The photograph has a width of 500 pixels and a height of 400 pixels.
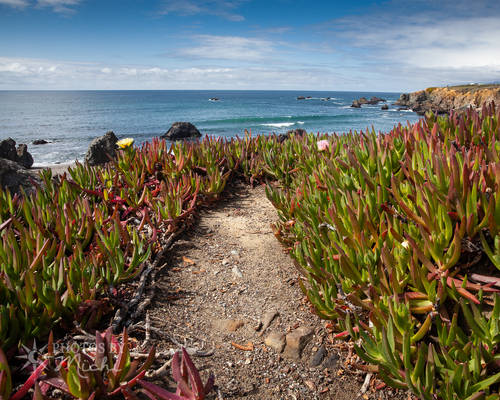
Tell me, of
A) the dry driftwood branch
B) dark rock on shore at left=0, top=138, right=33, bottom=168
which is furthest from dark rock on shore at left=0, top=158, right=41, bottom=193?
dark rock on shore at left=0, top=138, right=33, bottom=168

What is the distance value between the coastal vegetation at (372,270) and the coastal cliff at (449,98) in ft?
111

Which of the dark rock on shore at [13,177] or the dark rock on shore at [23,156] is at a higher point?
the dark rock on shore at [13,177]

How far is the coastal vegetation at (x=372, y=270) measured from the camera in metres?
1.55

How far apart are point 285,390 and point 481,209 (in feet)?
4.90

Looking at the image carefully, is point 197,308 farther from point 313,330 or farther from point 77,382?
point 77,382

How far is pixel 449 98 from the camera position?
139 ft

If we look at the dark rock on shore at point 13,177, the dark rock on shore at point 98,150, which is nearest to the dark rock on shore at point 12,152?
the dark rock on shore at point 98,150

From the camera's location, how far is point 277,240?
3.60 meters

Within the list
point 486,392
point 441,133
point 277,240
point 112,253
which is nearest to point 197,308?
point 112,253

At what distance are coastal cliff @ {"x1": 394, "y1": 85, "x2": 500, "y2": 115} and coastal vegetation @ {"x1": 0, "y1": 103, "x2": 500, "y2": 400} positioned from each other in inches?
1328

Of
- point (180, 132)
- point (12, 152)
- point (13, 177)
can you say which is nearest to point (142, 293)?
point (13, 177)

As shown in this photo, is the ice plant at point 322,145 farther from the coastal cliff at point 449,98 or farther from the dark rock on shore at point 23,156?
the coastal cliff at point 449,98

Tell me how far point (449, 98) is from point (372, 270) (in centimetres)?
4841

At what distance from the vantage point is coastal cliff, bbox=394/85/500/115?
35.4 meters
